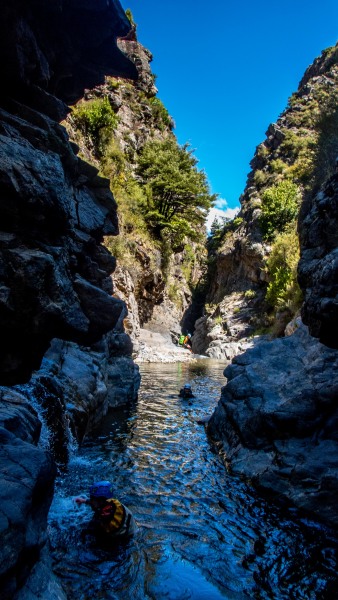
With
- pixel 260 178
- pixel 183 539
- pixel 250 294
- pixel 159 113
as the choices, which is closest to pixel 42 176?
pixel 183 539

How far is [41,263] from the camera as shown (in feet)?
25.8

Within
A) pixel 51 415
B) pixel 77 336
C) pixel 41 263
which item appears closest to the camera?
pixel 41 263

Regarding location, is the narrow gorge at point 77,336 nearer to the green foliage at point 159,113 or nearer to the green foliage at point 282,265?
the green foliage at point 282,265

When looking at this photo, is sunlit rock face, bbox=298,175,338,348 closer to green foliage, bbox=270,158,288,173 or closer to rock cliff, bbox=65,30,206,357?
rock cliff, bbox=65,30,206,357

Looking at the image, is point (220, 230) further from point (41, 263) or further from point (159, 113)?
point (41, 263)

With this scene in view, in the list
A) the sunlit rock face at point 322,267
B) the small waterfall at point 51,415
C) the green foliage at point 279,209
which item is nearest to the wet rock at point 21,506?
the small waterfall at point 51,415

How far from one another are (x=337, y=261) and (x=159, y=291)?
1289 inches

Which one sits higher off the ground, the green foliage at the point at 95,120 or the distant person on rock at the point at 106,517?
the green foliage at the point at 95,120

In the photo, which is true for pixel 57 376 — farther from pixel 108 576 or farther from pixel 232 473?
pixel 108 576

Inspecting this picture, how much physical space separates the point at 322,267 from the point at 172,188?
32.8m

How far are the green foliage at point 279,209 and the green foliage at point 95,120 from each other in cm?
2887

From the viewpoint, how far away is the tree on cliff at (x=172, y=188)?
39.0 metres

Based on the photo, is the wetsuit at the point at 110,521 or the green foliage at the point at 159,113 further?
the green foliage at the point at 159,113

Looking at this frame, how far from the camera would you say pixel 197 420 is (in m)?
15.0
